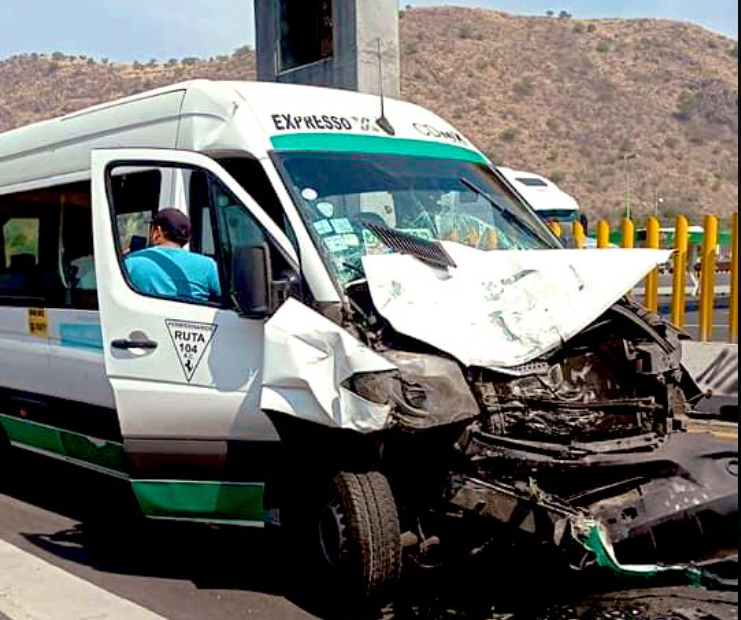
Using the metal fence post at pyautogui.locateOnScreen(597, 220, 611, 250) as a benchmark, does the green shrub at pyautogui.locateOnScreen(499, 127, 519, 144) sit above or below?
above

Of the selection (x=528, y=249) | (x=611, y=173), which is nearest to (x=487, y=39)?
(x=611, y=173)

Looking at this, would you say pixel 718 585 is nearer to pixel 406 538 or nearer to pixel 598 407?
pixel 598 407

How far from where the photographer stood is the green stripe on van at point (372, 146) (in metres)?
5.76

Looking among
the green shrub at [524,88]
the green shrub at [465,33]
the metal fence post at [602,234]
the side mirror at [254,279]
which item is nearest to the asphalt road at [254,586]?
the side mirror at [254,279]

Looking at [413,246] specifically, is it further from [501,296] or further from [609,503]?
[609,503]

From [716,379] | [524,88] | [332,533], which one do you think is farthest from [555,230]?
[524,88]

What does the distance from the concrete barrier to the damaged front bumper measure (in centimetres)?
40

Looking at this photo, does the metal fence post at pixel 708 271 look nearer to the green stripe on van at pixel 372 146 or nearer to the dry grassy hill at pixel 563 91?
the green stripe on van at pixel 372 146

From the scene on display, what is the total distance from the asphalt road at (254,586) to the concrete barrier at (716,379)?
37.4 inches

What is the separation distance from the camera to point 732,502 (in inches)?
195

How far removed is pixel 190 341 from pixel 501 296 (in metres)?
1.60

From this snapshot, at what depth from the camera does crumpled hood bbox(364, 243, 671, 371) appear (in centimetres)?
484

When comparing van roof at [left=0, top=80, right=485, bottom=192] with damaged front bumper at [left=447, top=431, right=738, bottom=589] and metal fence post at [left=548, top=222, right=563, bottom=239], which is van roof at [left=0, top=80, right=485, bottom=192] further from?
damaged front bumper at [left=447, top=431, right=738, bottom=589]

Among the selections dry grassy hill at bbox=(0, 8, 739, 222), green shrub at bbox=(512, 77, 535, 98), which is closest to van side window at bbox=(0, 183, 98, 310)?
dry grassy hill at bbox=(0, 8, 739, 222)
